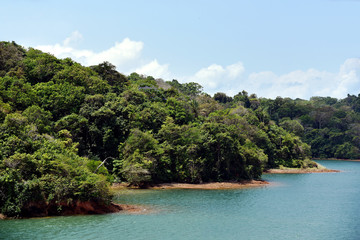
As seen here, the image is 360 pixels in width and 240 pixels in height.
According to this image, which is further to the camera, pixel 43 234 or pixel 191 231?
pixel 191 231

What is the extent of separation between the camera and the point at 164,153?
56281mm

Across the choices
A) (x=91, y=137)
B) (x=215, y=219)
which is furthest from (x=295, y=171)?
(x=215, y=219)

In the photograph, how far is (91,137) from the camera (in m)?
56.9

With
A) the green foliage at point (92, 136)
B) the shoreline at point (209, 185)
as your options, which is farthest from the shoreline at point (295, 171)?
the shoreline at point (209, 185)

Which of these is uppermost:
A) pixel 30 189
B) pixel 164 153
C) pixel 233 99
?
pixel 233 99

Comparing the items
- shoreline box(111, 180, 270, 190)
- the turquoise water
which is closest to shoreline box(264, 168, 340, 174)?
shoreline box(111, 180, 270, 190)

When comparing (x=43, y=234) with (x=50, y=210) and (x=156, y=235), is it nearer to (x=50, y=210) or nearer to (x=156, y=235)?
(x=50, y=210)

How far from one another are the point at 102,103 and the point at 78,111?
395cm

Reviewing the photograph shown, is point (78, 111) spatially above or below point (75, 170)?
above

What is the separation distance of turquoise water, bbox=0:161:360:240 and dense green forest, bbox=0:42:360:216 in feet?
10.3

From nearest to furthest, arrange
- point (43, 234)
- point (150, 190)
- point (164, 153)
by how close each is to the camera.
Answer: point (43, 234)
point (150, 190)
point (164, 153)

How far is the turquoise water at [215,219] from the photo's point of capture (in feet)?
90.5

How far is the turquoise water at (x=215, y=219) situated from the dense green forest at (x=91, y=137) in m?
3.14

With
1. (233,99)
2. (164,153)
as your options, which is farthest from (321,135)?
(164,153)
